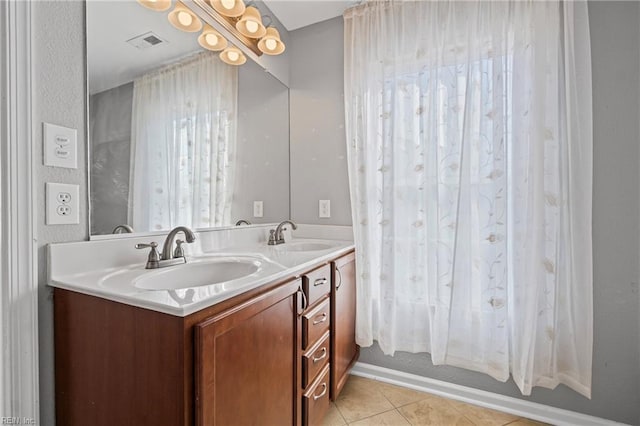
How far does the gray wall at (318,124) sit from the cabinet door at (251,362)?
38.5 inches

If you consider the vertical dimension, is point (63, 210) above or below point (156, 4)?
below

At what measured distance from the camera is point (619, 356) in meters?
1.29

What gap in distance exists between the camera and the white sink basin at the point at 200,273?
3.10 feet

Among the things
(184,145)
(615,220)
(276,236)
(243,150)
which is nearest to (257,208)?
(276,236)

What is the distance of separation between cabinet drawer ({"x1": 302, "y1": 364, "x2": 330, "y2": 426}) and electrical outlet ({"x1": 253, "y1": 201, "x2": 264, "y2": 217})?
924mm

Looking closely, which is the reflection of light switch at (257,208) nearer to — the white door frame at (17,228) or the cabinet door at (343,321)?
the cabinet door at (343,321)

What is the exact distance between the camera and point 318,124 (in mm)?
1946

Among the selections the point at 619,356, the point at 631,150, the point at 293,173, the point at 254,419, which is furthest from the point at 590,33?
the point at 254,419

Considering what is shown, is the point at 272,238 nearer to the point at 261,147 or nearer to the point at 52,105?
the point at 261,147

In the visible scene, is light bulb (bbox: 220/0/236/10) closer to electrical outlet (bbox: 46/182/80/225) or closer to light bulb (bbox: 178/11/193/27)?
light bulb (bbox: 178/11/193/27)

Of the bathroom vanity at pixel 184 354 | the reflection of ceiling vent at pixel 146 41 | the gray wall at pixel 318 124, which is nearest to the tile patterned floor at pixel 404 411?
the bathroom vanity at pixel 184 354

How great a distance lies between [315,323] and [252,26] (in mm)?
1474

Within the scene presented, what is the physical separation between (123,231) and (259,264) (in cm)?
50

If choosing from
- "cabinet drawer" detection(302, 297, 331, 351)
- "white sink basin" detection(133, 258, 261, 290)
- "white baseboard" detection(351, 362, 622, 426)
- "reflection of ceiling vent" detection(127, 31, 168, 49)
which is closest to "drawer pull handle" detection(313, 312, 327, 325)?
"cabinet drawer" detection(302, 297, 331, 351)
